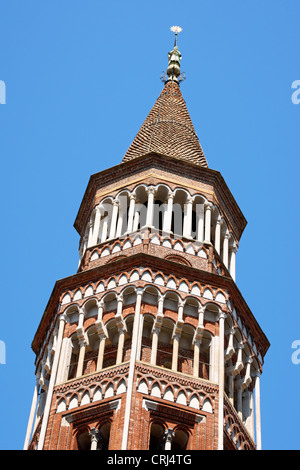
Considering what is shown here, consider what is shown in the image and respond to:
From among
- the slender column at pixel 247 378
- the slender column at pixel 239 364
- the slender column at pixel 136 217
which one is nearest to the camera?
the slender column at pixel 239 364

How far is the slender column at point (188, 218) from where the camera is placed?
4325 centimetres

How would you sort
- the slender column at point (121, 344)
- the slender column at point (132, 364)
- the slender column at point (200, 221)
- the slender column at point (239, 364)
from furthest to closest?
the slender column at point (200, 221) → the slender column at point (239, 364) → the slender column at point (121, 344) → the slender column at point (132, 364)

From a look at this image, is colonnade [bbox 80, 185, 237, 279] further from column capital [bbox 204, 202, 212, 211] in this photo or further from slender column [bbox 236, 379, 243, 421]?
slender column [bbox 236, 379, 243, 421]

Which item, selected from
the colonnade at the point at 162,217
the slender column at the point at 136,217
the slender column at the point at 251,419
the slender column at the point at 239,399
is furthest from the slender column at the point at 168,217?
the slender column at the point at 251,419

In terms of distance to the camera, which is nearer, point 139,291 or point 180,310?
point 180,310

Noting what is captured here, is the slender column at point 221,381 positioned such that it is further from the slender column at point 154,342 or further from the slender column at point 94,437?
the slender column at point 94,437

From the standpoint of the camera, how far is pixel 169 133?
158 ft

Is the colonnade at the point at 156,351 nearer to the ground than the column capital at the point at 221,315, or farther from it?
nearer to the ground

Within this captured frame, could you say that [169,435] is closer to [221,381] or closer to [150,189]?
[221,381]

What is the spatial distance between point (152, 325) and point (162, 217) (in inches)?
208

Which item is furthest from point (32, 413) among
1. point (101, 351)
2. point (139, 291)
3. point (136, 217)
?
point (136, 217)

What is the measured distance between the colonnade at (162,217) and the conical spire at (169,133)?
1.80 m

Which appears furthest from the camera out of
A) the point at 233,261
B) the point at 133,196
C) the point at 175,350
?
the point at 233,261
